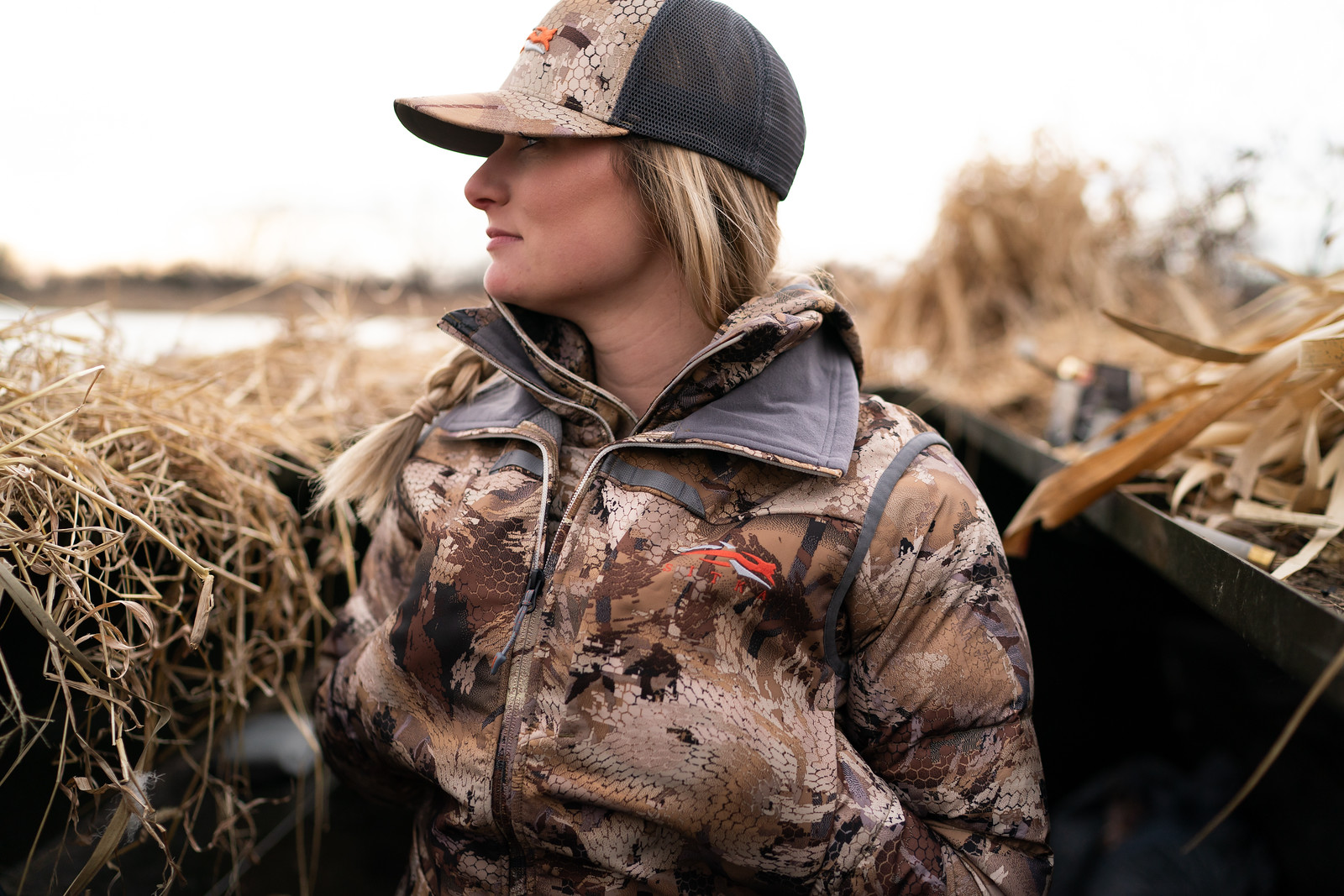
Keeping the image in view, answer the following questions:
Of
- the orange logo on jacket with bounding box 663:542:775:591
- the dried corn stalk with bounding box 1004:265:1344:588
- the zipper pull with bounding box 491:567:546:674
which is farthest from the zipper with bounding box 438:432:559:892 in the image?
the dried corn stalk with bounding box 1004:265:1344:588

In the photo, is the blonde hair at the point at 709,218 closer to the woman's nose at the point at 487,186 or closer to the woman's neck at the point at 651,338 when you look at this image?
the woman's neck at the point at 651,338

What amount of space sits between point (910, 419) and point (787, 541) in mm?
329

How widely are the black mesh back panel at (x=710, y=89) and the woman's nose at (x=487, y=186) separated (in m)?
0.20

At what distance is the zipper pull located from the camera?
1.05m

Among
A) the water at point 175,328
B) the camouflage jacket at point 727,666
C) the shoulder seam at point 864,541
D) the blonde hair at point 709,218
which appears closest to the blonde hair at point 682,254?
the blonde hair at point 709,218

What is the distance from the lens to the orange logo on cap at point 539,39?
122cm

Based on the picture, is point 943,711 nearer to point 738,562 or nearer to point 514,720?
point 738,562

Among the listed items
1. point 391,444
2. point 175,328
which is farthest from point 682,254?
point 175,328

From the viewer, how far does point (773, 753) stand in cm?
102

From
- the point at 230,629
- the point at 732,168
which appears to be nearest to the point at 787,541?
the point at 732,168

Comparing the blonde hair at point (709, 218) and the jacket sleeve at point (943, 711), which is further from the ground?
the blonde hair at point (709, 218)

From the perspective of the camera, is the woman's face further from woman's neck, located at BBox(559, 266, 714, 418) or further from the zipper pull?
the zipper pull

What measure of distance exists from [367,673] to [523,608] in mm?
335

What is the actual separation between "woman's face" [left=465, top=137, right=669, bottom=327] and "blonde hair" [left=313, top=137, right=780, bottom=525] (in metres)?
0.03
